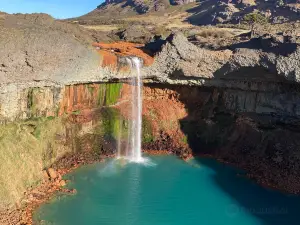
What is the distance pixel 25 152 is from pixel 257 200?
14829 millimetres

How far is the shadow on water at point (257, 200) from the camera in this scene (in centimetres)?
2085

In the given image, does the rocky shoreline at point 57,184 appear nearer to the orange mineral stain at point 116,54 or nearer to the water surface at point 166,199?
the water surface at point 166,199

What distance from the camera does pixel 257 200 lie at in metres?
22.8

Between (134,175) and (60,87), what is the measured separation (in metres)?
7.89

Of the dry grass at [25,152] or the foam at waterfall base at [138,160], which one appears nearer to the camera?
the dry grass at [25,152]

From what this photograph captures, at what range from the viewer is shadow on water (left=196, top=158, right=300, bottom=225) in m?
20.9

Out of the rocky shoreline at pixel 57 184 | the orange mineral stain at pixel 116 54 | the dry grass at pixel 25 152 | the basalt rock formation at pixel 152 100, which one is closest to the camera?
the rocky shoreline at pixel 57 184

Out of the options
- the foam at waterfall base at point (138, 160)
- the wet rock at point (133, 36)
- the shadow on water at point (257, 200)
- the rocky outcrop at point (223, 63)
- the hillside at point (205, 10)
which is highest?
the hillside at point (205, 10)

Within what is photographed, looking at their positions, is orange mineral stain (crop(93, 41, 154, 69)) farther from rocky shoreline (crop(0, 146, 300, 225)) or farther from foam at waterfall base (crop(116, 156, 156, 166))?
foam at waterfall base (crop(116, 156, 156, 166))

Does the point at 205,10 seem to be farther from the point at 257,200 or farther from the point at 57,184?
the point at 57,184

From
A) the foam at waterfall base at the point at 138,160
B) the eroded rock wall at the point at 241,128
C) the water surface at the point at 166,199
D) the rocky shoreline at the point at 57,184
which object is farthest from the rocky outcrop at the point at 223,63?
the water surface at the point at 166,199

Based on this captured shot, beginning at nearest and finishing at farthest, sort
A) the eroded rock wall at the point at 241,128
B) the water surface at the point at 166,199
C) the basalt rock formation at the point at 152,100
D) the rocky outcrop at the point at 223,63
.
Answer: the water surface at the point at 166,199 → the basalt rock formation at the point at 152,100 → the rocky outcrop at the point at 223,63 → the eroded rock wall at the point at 241,128

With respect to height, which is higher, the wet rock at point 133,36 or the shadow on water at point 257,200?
the wet rock at point 133,36

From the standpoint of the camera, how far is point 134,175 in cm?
2506
